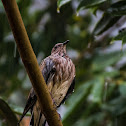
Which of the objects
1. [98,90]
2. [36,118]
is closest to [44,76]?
[36,118]

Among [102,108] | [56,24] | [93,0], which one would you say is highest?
[93,0]

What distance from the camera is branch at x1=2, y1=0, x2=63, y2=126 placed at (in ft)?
5.02

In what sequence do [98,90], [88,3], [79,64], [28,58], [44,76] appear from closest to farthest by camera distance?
[28,58] < [88,3] < [44,76] < [98,90] < [79,64]

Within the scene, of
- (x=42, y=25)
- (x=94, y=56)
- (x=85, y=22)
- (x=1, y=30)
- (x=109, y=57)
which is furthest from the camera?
(x=85, y=22)

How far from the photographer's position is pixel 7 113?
2.42 meters

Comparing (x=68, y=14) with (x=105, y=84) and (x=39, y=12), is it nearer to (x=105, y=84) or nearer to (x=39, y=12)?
(x=39, y=12)

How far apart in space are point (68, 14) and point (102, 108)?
5.30 feet

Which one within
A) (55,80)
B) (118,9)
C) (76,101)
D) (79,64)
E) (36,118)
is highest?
(118,9)

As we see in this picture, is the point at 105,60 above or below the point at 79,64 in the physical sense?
above

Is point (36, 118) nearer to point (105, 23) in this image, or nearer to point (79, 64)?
point (105, 23)

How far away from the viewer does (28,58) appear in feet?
5.49

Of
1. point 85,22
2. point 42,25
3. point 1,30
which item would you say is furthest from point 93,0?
point 85,22

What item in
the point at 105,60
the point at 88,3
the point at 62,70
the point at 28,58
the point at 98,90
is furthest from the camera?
the point at 105,60

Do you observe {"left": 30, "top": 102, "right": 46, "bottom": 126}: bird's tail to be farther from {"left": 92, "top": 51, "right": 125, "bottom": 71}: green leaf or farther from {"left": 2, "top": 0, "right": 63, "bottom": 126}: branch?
{"left": 92, "top": 51, "right": 125, "bottom": 71}: green leaf
